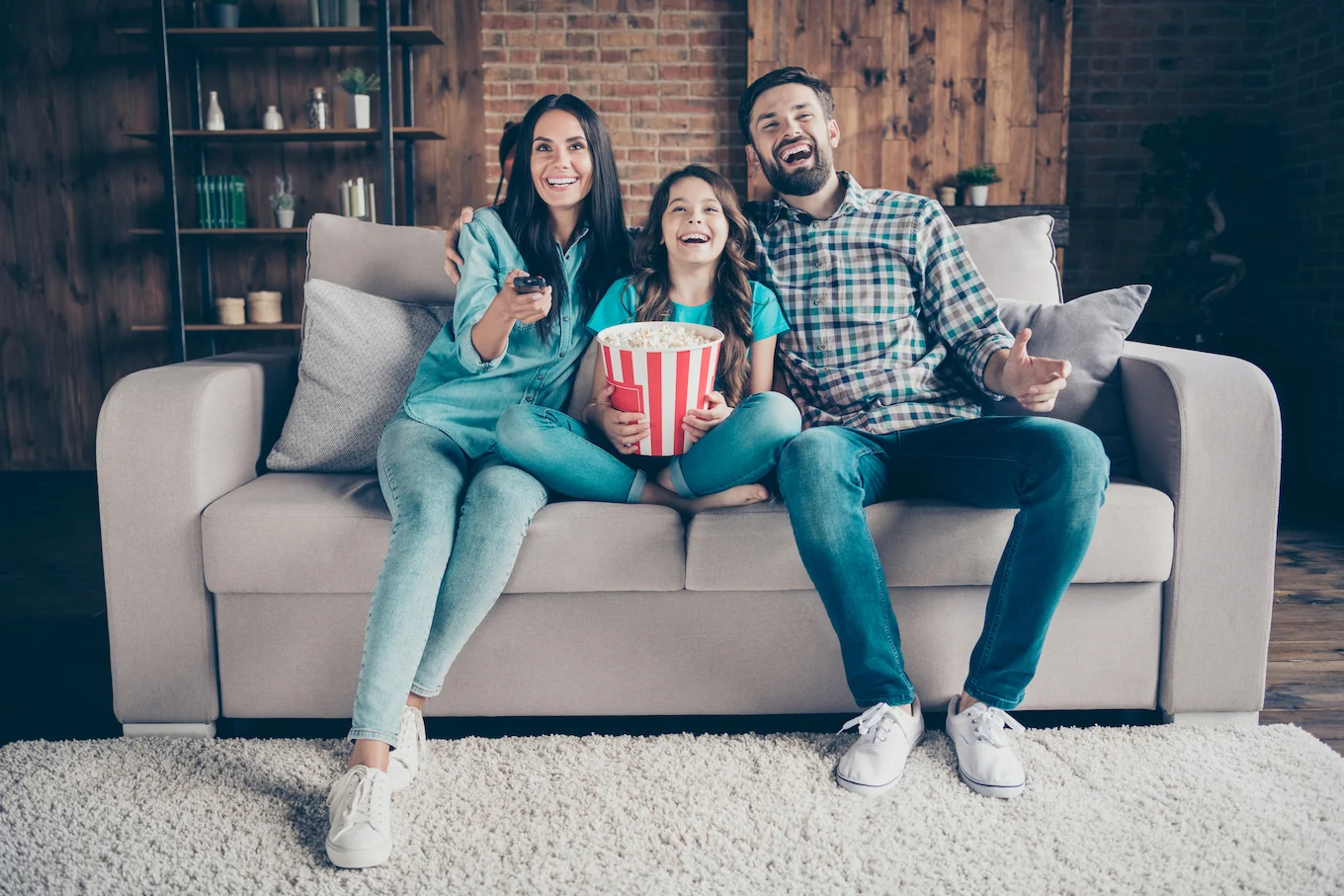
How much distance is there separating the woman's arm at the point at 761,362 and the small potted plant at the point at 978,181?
2.55 metres

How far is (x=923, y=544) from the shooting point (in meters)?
1.53

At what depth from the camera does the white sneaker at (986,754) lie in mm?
1387

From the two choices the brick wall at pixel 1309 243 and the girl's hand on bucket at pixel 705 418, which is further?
the brick wall at pixel 1309 243

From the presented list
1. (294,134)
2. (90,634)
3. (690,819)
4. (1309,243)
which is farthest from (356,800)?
(1309,243)

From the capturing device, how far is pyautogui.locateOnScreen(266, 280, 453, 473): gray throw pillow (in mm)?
1807

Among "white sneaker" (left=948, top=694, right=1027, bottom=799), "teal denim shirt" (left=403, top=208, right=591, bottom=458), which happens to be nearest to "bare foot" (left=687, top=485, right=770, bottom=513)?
"teal denim shirt" (left=403, top=208, right=591, bottom=458)

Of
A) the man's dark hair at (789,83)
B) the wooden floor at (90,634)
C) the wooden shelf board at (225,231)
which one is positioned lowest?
the wooden floor at (90,634)

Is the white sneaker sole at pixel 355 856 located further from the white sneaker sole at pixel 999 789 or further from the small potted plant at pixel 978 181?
the small potted plant at pixel 978 181

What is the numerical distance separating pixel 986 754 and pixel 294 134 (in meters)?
3.65

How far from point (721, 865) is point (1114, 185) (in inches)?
156

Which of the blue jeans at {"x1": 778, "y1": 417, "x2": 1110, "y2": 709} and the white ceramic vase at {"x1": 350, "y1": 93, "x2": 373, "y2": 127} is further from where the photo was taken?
the white ceramic vase at {"x1": 350, "y1": 93, "x2": 373, "y2": 127}

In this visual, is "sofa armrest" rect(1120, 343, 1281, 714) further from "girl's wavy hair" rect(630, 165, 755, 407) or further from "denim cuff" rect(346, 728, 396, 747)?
"denim cuff" rect(346, 728, 396, 747)

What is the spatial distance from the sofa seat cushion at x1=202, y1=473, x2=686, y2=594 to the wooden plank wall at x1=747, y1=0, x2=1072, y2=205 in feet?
9.16

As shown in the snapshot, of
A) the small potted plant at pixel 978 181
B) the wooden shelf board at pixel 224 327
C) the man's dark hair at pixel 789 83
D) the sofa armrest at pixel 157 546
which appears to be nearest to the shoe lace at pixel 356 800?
the sofa armrest at pixel 157 546
